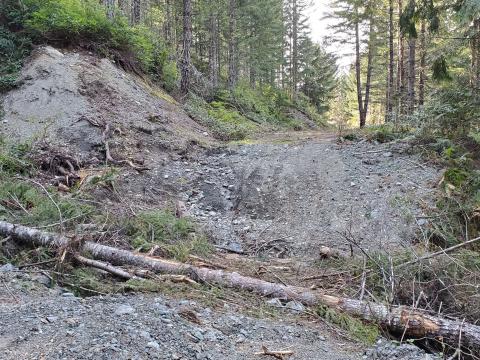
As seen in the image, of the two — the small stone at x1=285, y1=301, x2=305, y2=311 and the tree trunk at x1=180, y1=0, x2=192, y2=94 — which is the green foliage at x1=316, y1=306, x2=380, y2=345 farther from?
the tree trunk at x1=180, y1=0, x2=192, y2=94

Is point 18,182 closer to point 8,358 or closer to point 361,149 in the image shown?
point 8,358

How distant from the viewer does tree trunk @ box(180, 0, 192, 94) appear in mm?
15062

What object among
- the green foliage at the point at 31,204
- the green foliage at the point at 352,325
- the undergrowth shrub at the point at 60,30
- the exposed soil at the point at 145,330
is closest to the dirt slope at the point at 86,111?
the undergrowth shrub at the point at 60,30

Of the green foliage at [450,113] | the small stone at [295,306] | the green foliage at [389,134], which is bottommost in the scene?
the small stone at [295,306]

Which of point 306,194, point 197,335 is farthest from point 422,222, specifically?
point 197,335

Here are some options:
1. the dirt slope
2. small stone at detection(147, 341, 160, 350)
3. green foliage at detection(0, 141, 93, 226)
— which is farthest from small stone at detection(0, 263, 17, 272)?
the dirt slope

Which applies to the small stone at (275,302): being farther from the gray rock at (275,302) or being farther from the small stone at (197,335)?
the small stone at (197,335)

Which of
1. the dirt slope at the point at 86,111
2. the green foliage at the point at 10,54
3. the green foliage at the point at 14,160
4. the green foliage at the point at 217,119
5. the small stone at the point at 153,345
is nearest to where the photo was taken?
the small stone at the point at 153,345

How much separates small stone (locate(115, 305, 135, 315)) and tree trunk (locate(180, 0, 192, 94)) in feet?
41.8

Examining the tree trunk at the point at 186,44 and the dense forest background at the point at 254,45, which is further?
the tree trunk at the point at 186,44

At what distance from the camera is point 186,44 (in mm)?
15477

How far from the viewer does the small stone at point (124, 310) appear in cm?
375

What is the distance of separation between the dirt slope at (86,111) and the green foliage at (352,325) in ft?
20.6

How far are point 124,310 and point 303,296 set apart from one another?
1.95m
